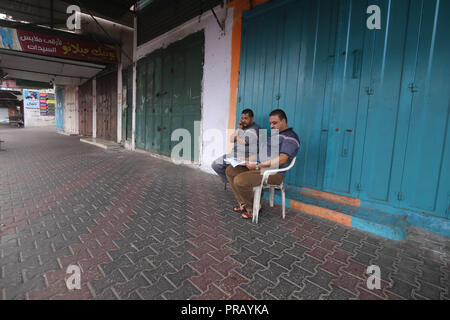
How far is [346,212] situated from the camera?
10.9 feet

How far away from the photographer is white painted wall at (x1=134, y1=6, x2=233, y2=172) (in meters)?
5.74

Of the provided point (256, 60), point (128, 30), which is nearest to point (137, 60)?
point (128, 30)

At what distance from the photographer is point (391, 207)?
3.24 meters

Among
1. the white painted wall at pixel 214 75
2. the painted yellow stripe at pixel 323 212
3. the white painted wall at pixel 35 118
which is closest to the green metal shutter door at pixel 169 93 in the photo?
the white painted wall at pixel 214 75

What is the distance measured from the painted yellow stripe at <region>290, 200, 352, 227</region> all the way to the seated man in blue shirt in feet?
2.44

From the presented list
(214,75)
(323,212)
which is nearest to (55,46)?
(214,75)

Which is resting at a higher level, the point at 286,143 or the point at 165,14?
the point at 165,14

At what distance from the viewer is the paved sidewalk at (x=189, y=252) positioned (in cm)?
185

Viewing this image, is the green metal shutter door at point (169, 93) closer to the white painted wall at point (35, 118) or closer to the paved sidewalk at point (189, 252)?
the paved sidewalk at point (189, 252)

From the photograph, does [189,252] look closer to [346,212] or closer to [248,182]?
[248,182]

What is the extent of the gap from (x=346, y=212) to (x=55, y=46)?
11393mm

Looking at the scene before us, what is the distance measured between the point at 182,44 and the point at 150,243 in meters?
6.51

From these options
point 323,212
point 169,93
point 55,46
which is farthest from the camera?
point 55,46

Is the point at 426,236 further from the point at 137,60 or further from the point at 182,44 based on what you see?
the point at 137,60
